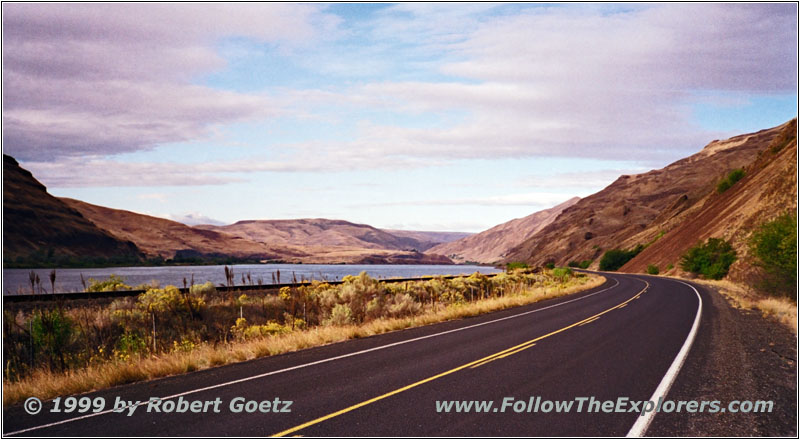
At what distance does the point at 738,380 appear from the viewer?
9.80 m

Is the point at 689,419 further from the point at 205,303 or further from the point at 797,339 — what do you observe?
the point at 205,303

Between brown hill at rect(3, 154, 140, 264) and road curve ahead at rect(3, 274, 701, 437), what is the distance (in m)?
130

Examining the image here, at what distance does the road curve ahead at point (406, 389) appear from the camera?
707 centimetres

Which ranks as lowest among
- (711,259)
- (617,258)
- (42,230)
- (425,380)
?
(617,258)

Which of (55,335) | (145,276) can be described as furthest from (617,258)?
(55,335)

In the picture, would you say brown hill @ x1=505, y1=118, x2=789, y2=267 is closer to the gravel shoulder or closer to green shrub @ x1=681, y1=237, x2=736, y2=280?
green shrub @ x1=681, y1=237, x2=736, y2=280

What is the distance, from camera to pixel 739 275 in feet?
159

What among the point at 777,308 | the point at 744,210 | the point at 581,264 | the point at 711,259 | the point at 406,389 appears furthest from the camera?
the point at 581,264

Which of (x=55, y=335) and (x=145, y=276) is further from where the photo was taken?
(x=145, y=276)

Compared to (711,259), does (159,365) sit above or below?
above

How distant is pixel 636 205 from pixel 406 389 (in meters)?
168

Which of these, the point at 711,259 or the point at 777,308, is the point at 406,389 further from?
the point at 711,259

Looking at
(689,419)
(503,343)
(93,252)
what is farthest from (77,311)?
(93,252)

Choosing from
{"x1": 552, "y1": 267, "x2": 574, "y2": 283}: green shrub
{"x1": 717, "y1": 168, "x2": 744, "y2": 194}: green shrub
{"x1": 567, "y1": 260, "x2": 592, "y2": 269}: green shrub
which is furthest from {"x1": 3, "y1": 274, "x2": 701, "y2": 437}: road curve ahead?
{"x1": 567, "y1": 260, "x2": 592, "y2": 269}: green shrub
